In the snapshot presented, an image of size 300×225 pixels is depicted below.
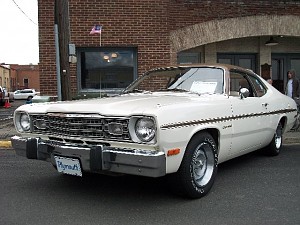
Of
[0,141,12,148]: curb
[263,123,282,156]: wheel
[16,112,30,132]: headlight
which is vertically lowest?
[0,141,12,148]: curb

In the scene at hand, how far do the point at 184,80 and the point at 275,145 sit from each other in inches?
90.3

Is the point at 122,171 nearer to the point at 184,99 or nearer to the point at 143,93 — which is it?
the point at 184,99

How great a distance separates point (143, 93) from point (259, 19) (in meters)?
7.23

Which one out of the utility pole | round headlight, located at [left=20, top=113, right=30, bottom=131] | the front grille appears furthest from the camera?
the utility pole

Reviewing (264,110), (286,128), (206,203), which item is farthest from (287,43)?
(206,203)

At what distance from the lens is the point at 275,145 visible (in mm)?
6410

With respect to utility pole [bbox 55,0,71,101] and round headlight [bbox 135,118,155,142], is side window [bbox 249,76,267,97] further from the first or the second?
utility pole [bbox 55,0,71,101]

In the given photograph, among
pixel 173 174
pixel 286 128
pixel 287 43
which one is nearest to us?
pixel 173 174

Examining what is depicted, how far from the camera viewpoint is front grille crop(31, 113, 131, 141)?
3.76m

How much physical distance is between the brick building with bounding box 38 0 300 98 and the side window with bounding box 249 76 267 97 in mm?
5089

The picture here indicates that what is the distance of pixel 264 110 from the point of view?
557 cm

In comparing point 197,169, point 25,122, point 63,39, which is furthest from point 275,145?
point 63,39

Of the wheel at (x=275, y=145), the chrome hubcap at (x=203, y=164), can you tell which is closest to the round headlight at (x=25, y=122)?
the chrome hubcap at (x=203, y=164)

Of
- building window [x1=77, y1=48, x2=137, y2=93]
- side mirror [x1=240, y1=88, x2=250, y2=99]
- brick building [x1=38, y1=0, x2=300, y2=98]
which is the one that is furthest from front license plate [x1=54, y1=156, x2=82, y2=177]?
building window [x1=77, y1=48, x2=137, y2=93]
